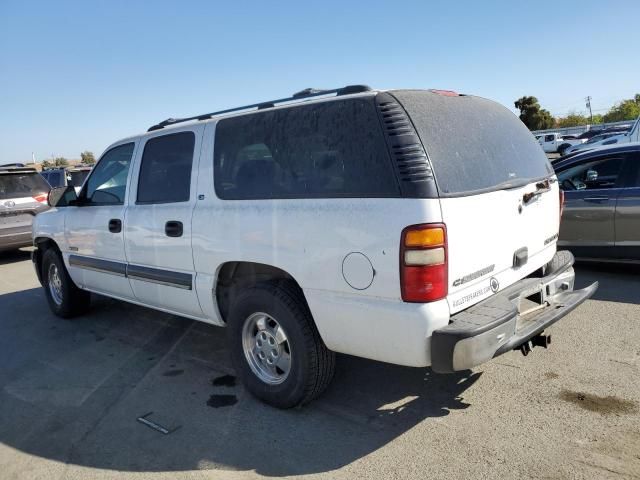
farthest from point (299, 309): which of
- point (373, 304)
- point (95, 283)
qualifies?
point (95, 283)

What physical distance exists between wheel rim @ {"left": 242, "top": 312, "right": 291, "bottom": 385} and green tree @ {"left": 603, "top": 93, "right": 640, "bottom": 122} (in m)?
68.2

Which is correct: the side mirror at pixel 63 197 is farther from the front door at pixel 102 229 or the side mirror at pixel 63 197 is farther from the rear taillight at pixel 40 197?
the rear taillight at pixel 40 197

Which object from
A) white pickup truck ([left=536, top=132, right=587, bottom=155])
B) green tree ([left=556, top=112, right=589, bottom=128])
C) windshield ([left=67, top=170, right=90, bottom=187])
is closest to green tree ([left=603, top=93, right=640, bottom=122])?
green tree ([left=556, top=112, right=589, bottom=128])

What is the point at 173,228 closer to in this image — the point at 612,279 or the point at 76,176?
the point at 612,279

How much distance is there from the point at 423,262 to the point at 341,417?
1356 millimetres

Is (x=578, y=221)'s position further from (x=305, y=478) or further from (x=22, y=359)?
(x=22, y=359)

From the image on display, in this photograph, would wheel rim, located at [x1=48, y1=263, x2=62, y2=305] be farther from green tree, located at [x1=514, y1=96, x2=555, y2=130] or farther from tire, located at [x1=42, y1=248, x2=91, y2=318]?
green tree, located at [x1=514, y1=96, x2=555, y2=130]

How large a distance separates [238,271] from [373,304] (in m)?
1.33

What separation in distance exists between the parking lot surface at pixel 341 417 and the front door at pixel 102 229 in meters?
0.73

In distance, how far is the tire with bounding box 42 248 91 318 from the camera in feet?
19.3

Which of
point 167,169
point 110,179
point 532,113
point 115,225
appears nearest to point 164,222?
point 167,169

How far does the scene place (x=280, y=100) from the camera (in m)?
3.75

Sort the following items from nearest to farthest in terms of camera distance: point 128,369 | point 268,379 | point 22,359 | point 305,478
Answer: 1. point 305,478
2. point 268,379
3. point 128,369
4. point 22,359

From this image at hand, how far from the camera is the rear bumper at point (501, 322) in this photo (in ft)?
8.93
